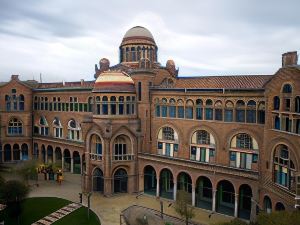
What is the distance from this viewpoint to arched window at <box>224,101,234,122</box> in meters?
38.4

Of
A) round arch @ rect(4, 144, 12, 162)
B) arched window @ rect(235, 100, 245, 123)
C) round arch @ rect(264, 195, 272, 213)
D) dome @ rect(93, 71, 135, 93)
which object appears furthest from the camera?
round arch @ rect(4, 144, 12, 162)

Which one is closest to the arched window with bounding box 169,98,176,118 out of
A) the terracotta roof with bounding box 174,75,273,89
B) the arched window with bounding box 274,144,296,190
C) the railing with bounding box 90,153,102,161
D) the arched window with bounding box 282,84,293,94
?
the terracotta roof with bounding box 174,75,273,89

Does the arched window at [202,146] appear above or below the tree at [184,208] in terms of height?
above

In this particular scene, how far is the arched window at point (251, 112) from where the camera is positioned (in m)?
36.3

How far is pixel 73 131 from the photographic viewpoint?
187 ft

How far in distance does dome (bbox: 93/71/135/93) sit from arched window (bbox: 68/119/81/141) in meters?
13.7

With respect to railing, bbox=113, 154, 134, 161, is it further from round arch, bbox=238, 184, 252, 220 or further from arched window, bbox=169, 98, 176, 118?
round arch, bbox=238, 184, 252, 220

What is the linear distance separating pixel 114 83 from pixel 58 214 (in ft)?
63.4

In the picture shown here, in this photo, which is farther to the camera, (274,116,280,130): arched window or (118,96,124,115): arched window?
(118,96,124,115): arched window

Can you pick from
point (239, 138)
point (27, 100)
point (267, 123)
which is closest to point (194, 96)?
point (239, 138)

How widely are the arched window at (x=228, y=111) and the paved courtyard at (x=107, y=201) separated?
11.9 m

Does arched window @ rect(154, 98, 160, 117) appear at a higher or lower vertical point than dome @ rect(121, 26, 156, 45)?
lower

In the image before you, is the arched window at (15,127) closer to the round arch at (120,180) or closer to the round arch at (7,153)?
the round arch at (7,153)

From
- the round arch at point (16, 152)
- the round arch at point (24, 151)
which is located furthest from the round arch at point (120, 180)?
the round arch at point (16, 152)
